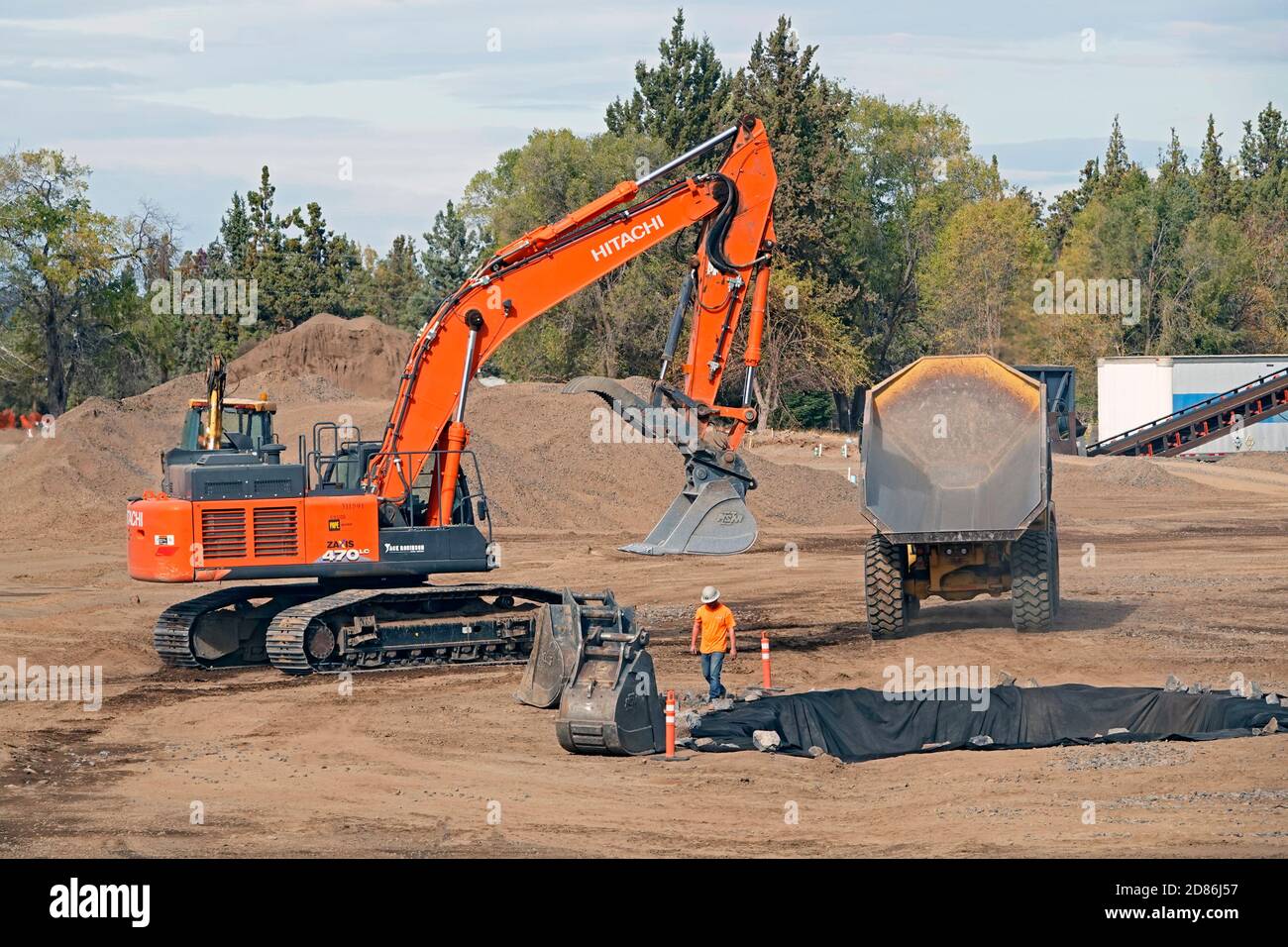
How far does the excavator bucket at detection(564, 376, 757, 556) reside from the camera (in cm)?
1816

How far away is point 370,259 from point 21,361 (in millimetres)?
65696

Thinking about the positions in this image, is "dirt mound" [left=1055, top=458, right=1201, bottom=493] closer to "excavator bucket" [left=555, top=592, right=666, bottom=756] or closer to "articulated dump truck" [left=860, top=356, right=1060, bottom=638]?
"articulated dump truck" [left=860, top=356, right=1060, bottom=638]

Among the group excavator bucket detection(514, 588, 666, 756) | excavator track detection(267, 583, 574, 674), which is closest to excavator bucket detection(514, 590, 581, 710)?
excavator bucket detection(514, 588, 666, 756)

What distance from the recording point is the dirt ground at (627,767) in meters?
10.7

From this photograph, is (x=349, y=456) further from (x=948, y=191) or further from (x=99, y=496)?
(x=948, y=191)

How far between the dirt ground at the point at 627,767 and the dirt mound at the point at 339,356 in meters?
34.9

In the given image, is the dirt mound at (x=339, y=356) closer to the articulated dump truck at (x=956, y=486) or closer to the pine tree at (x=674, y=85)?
the pine tree at (x=674, y=85)

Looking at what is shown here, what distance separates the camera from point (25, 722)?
15773 mm

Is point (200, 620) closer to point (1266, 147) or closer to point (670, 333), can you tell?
point (670, 333)

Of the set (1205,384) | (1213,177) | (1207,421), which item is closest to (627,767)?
(1207,421)

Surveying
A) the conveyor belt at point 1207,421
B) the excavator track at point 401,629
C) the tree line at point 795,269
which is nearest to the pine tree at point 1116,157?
the tree line at point 795,269

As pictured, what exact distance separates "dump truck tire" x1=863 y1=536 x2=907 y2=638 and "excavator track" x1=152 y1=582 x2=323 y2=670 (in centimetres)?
702
